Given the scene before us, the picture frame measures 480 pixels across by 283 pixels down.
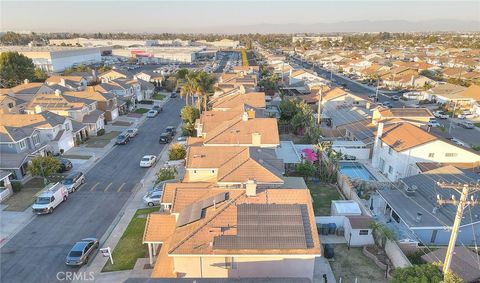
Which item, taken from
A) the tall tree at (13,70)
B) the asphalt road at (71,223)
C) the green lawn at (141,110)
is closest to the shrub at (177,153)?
the asphalt road at (71,223)

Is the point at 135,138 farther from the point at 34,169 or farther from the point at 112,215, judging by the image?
the point at 112,215

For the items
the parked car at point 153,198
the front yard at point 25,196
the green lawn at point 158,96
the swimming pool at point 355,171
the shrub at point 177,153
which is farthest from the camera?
the green lawn at point 158,96

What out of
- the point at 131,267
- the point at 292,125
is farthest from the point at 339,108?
the point at 131,267

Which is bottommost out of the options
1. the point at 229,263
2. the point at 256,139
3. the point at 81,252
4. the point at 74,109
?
the point at 81,252

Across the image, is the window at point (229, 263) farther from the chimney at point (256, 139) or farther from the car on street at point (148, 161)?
the car on street at point (148, 161)

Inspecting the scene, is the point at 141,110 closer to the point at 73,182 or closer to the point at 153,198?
the point at 73,182

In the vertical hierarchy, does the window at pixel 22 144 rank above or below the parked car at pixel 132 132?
above

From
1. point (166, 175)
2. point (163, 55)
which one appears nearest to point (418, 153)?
point (166, 175)
